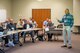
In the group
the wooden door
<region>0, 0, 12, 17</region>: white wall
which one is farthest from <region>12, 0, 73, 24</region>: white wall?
<region>0, 0, 12, 17</region>: white wall

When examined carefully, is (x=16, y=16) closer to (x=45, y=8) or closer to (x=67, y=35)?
(x=45, y=8)

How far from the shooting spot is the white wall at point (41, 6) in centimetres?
1587

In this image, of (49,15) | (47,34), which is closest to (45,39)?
(47,34)

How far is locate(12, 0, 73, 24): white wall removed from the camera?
Result: 1587 cm

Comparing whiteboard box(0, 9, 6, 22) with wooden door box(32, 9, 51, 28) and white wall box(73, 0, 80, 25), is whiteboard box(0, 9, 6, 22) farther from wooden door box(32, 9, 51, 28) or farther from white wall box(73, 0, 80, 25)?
white wall box(73, 0, 80, 25)

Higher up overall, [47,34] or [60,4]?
[60,4]

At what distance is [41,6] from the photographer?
639 inches

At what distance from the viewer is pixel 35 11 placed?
16.4m

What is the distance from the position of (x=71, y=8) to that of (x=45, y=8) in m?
2.26

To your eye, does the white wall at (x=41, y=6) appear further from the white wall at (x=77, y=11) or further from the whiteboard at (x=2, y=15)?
A: the whiteboard at (x=2, y=15)

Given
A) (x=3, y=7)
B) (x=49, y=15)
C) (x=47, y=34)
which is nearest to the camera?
(x=47, y=34)

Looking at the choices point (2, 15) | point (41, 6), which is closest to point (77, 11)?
point (41, 6)

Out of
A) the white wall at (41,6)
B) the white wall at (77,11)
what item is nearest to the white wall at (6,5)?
the white wall at (41,6)

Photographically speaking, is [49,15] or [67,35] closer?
[67,35]
